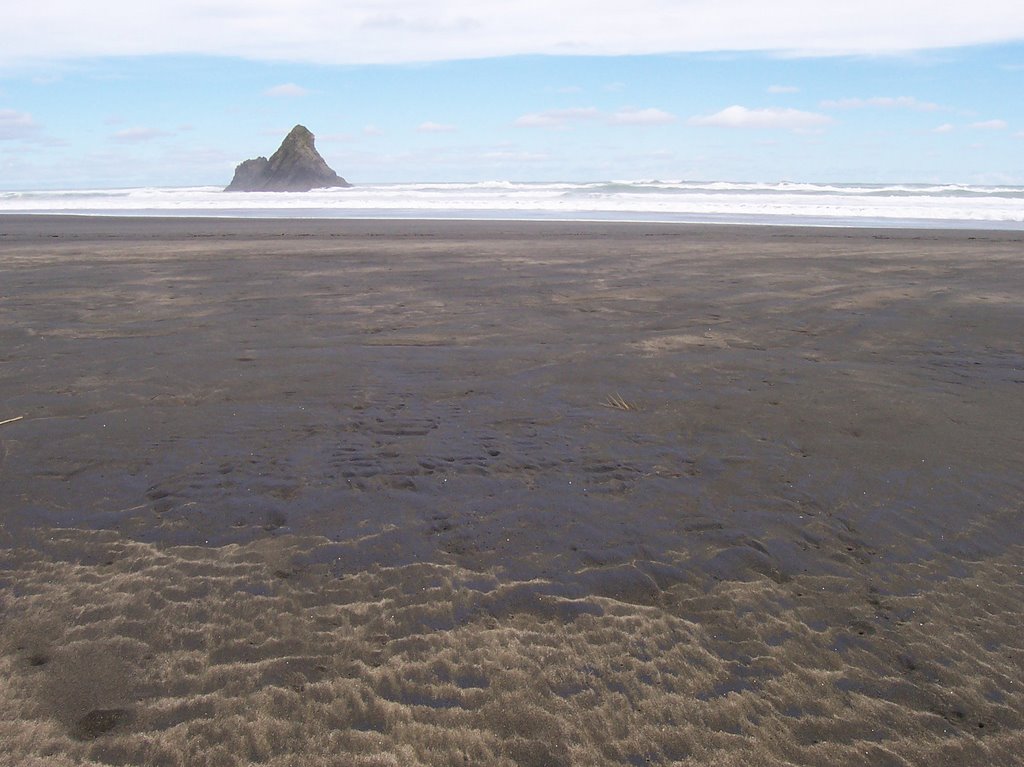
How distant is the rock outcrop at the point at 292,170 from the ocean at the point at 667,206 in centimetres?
1584

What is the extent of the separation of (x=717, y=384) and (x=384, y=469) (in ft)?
10.7

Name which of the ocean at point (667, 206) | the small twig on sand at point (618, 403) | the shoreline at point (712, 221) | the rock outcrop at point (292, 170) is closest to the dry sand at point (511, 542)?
the small twig on sand at point (618, 403)

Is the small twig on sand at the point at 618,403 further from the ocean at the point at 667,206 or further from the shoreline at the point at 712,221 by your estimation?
the ocean at the point at 667,206

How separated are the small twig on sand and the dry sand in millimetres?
116

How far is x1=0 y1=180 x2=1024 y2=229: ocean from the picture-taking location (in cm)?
2861

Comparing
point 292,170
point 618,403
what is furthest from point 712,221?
point 292,170

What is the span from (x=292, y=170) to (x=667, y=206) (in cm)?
4063

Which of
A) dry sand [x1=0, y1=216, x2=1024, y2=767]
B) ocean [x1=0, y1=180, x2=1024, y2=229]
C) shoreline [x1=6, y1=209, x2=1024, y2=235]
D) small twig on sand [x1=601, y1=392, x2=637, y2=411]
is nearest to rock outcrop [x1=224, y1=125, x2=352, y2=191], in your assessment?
ocean [x1=0, y1=180, x2=1024, y2=229]

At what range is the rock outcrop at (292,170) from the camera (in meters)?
64.1

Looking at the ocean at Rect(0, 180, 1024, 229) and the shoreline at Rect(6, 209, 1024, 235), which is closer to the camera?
the shoreline at Rect(6, 209, 1024, 235)

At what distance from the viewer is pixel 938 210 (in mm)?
31359

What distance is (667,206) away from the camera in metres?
36.1

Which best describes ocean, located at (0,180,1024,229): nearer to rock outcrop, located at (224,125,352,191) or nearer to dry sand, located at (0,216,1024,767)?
rock outcrop, located at (224,125,352,191)

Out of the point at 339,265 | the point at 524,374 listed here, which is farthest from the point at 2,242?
the point at 524,374
